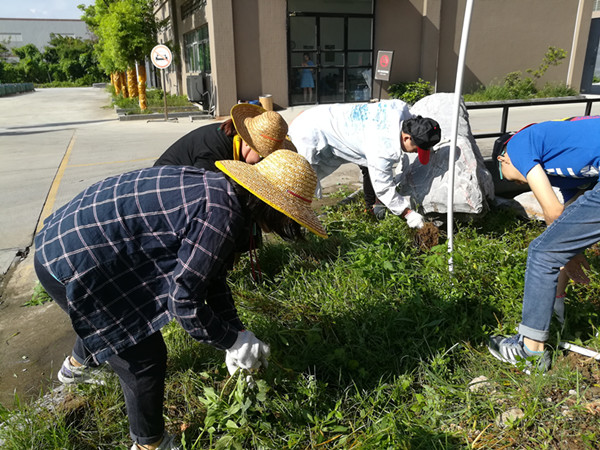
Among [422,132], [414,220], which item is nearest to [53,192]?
[414,220]

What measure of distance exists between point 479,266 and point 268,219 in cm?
198

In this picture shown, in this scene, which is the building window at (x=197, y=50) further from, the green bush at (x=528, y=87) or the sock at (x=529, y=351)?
the sock at (x=529, y=351)

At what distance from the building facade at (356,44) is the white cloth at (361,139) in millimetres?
10440

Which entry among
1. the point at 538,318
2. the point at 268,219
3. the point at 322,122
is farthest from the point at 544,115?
the point at 268,219

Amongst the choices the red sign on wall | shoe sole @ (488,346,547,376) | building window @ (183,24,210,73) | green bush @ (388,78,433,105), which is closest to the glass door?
green bush @ (388,78,433,105)

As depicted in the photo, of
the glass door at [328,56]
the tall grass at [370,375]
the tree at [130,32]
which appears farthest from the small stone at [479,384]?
the tree at [130,32]

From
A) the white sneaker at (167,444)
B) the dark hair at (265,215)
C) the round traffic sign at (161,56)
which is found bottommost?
the white sneaker at (167,444)

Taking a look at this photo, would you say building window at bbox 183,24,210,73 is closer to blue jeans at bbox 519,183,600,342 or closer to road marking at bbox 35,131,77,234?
road marking at bbox 35,131,77,234

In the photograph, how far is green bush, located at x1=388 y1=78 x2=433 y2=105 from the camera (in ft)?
48.3

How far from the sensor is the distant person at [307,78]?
1503cm

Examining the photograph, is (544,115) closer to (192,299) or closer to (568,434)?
(568,434)

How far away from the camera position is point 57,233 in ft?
5.75

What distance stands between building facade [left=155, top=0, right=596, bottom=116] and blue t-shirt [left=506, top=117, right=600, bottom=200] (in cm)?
1269

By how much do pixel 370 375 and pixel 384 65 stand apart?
484 inches
